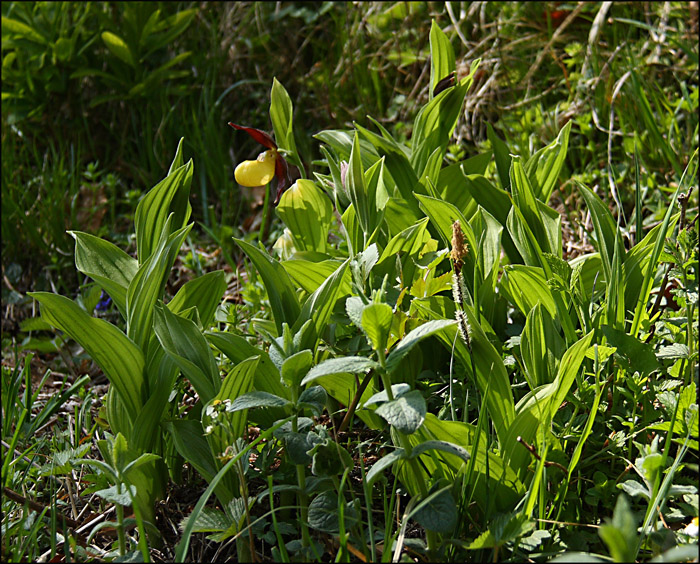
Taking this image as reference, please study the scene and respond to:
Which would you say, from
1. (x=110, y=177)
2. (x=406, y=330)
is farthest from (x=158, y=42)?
(x=406, y=330)

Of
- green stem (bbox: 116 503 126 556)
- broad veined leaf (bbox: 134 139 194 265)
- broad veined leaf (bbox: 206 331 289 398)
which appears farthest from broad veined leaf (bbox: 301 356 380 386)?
broad veined leaf (bbox: 134 139 194 265)

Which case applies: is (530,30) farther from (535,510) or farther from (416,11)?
(535,510)

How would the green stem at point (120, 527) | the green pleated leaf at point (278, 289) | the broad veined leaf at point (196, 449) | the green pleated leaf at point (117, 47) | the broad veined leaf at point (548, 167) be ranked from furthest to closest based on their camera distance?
the green pleated leaf at point (117, 47) → the broad veined leaf at point (548, 167) → the green pleated leaf at point (278, 289) → the broad veined leaf at point (196, 449) → the green stem at point (120, 527)

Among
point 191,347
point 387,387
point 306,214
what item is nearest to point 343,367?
point 387,387

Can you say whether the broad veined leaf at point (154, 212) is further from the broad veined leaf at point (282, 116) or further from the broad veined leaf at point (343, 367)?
the broad veined leaf at point (343, 367)

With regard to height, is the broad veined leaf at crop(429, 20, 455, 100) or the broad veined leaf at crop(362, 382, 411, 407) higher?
the broad veined leaf at crop(429, 20, 455, 100)

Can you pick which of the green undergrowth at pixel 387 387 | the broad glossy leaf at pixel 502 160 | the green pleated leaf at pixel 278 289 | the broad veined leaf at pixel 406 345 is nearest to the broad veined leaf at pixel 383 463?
the green undergrowth at pixel 387 387

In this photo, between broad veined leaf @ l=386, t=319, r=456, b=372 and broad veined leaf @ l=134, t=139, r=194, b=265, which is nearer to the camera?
broad veined leaf @ l=386, t=319, r=456, b=372

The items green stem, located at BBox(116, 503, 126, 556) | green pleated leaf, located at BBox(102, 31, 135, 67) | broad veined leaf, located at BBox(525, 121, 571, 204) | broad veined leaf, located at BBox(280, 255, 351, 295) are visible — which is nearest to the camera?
green stem, located at BBox(116, 503, 126, 556)

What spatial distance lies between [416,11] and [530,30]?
55cm

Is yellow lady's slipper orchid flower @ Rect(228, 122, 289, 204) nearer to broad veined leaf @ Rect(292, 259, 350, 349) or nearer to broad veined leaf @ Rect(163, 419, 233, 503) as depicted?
broad veined leaf @ Rect(292, 259, 350, 349)

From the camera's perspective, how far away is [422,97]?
9.89 feet

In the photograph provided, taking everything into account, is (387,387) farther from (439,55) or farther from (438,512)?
(439,55)

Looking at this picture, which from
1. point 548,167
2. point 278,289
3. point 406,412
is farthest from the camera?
point 548,167
